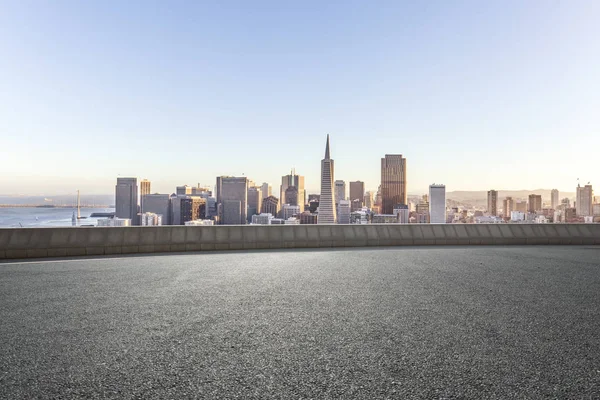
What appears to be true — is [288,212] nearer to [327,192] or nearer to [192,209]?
[192,209]

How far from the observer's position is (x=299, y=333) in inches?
187

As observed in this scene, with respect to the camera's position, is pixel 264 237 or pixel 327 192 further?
pixel 327 192

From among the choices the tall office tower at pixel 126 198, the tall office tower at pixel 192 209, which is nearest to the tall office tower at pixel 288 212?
the tall office tower at pixel 192 209

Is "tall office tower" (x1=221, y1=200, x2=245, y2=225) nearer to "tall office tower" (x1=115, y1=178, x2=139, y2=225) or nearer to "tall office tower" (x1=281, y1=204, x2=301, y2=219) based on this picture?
"tall office tower" (x1=281, y1=204, x2=301, y2=219)

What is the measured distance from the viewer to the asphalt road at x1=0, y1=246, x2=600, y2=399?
3.42m

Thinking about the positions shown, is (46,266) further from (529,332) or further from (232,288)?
(529,332)

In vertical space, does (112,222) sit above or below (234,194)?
below

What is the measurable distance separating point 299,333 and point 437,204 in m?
16.5

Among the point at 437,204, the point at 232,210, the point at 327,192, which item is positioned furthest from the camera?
the point at 327,192

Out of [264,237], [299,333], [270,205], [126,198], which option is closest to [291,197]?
[270,205]

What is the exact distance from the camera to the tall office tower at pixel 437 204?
1696cm

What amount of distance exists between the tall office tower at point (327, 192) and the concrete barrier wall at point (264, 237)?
3681cm

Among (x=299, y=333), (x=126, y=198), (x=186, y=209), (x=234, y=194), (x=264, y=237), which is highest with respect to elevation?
(x=234, y=194)

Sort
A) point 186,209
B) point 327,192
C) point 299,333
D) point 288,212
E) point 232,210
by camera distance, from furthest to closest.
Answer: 1. point 327,192
2. point 288,212
3. point 186,209
4. point 232,210
5. point 299,333
